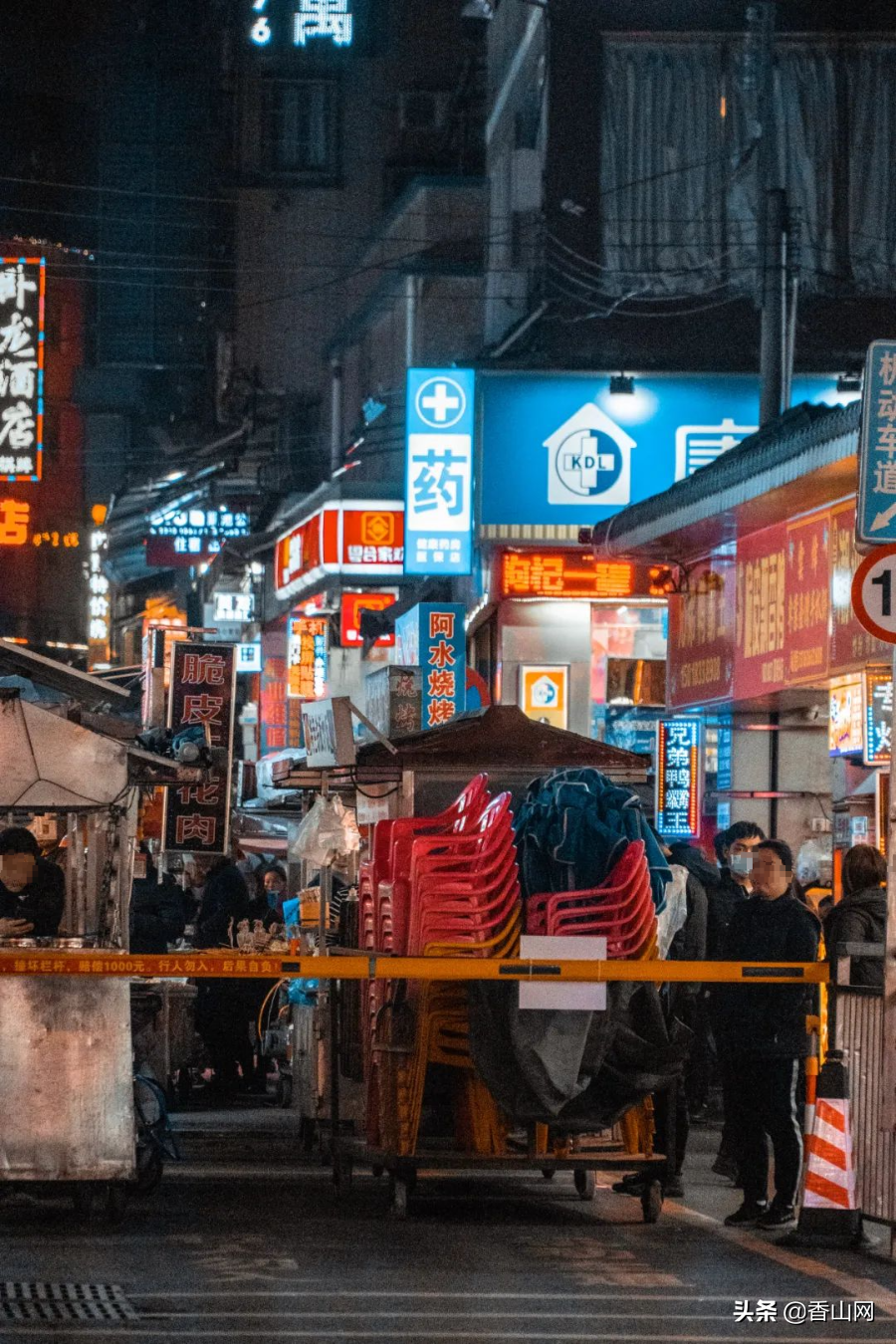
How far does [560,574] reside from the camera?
89.9ft

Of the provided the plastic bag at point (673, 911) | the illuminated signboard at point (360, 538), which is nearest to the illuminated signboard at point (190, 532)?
the illuminated signboard at point (360, 538)

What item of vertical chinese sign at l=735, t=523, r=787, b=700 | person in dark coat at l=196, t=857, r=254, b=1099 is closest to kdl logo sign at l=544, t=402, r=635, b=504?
vertical chinese sign at l=735, t=523, r=787, b=700

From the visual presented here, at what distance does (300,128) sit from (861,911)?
38.8 m

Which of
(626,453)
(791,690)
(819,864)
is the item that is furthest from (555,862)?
(626,453)

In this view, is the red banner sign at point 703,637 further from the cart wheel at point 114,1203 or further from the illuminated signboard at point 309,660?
the illuminated signboard at point 309,660

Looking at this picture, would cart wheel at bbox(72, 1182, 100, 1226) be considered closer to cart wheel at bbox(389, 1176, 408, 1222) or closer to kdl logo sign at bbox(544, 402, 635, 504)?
cart wheel at bbox(389, 1176, 408, 1222)

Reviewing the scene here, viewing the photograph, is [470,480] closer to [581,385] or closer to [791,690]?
[581,385]

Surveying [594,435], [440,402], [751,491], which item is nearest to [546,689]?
[594,435]

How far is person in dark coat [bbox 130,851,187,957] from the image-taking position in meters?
17.2

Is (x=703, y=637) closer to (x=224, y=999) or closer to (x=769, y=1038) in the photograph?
(x=224, y=999)

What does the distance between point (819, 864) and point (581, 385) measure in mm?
8714

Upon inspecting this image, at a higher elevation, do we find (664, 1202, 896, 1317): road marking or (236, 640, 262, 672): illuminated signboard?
(236, 640, 262, 672): illuminated signboard

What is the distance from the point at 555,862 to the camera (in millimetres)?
11445

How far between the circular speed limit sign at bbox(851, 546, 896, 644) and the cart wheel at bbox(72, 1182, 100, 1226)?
15.6 ft
